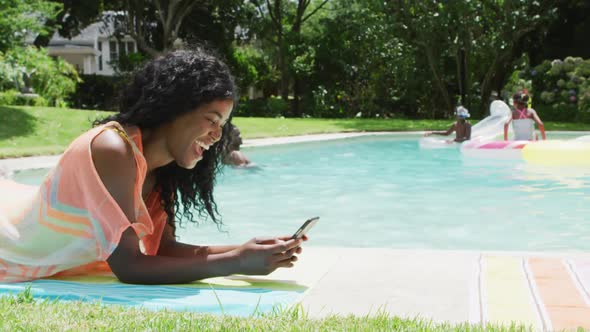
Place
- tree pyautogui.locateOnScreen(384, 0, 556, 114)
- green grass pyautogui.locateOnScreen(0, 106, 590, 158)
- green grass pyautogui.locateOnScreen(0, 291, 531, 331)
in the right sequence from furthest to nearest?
tree pyautogui.locateOnScreen(384, 0, 556, 114) → green grass pyautogui.locateOnScreen(0, 106, 590, 158) → green grass pyautogui.locateOnScreen(0, 291, 531, 331)

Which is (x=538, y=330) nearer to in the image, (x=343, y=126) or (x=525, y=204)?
(x=525, y=204)

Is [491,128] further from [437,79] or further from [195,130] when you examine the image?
[195,130]

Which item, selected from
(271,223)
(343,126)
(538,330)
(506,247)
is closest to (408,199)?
(271,223)

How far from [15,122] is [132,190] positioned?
1497 centimetres

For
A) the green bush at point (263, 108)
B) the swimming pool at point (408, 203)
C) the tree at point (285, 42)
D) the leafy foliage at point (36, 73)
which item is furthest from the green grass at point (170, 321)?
the tree at point (285, 42)

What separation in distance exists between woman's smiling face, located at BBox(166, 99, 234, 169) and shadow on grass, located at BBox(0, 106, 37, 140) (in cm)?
1346

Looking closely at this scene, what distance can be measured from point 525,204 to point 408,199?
1.56 metres

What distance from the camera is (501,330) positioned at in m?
2.72

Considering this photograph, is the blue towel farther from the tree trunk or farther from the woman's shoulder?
the tree trunk

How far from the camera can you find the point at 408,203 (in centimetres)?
945

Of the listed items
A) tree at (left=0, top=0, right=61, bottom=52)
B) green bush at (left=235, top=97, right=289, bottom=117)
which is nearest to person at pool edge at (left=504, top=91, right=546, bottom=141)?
tree at (left=0, top=0, right=61, bottom=52)

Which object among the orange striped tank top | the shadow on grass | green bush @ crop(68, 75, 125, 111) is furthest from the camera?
green bush @ crop(68, 75, 125, 111)

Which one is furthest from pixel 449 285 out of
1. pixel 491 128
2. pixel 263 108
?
pixel 263 108

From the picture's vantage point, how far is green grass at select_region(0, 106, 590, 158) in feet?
49.3
